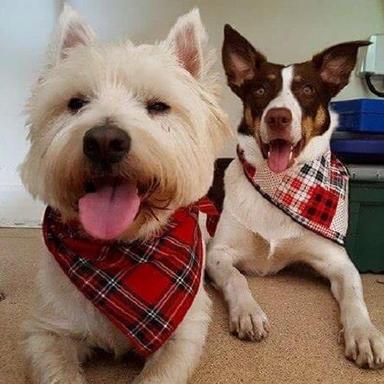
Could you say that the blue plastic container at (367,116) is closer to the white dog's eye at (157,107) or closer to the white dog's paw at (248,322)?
the white dog's paw at (248,322)

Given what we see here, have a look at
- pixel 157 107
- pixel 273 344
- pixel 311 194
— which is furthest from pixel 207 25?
pixel 273 344

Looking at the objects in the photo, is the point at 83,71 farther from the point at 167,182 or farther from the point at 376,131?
the point at 376,131

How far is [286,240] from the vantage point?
1.76 metres

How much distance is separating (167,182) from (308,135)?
98cm

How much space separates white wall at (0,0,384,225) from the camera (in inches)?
109

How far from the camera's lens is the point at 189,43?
1133 millimetres

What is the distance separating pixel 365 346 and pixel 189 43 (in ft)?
2.80

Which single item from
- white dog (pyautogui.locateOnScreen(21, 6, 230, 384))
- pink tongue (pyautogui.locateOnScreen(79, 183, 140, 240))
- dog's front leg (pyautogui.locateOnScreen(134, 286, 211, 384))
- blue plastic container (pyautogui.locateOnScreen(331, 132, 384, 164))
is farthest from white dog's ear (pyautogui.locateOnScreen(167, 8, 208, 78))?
blue plastic container (pyautogui.locateOnScreen(331, 132, 384, 164))

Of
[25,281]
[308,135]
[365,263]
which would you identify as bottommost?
[365,263]

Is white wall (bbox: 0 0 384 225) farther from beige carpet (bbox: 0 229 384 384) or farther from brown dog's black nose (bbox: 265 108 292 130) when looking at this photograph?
beige carpet (bbox: 0 229 384 384)

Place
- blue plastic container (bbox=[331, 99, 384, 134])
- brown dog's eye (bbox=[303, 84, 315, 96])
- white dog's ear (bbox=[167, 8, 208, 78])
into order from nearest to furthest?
white dog's ear (bbox=[167, 8, 208, 78]) → brown dog's eye (bbox=[303, 84, 315, 96]) → blue plastic container (bbox=[331, 99, 384, 134])

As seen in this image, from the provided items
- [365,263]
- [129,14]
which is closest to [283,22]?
[129,14]

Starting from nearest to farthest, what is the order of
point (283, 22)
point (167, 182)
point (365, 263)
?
point (167, 182), point (365, 263), point (283, 22)

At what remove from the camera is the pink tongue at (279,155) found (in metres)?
1.76
